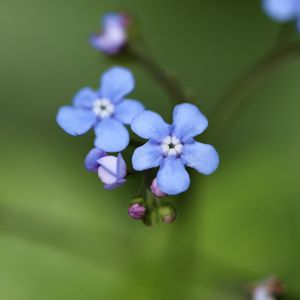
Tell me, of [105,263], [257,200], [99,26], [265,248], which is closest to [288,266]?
[265,248]

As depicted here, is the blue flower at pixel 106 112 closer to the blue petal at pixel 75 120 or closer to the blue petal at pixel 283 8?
A: the blue petal at pixel 75 120

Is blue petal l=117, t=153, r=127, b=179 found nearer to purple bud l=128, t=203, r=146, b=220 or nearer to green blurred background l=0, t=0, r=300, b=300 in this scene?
purple bud l=128, t=203, r=146, b=220

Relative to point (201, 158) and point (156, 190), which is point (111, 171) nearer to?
point (156, 190)

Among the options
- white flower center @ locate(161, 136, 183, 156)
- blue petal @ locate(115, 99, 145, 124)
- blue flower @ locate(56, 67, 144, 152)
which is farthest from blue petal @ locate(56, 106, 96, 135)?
white flower center @ locate(161, 136, 183, 156)

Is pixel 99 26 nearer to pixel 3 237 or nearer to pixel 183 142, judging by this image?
pixel 3 237

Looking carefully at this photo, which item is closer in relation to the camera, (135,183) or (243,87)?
(243,87)

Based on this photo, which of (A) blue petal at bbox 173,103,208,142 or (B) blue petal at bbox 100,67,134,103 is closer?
(A) blue petal at bbox 173,103,208,142

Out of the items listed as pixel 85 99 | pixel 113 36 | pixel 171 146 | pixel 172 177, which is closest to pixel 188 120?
pixel 171 146

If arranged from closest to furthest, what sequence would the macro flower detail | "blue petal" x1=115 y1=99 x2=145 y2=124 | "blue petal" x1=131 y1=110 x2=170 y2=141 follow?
"blue petal" x1=131 y1=110 x2=170 y2=141, "blue petal" x1=115 y1=99 x2=145 y2=124, the macro flower detail
